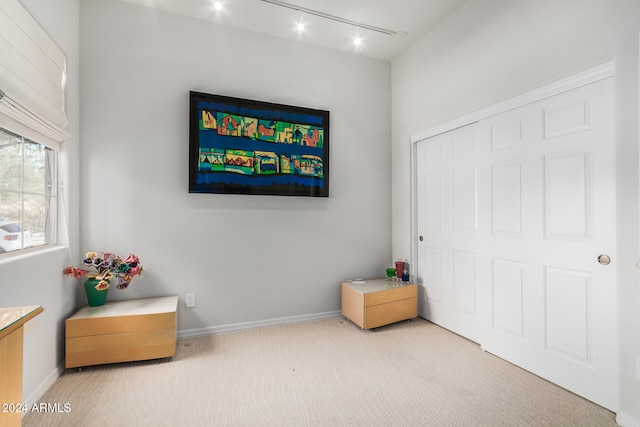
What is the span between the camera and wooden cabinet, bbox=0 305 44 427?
89 centimetres

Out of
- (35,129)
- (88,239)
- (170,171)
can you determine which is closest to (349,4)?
(170,171)

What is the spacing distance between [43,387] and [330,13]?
11.6 feet

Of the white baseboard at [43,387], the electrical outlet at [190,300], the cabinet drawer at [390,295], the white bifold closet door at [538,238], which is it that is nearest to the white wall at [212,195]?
the electrical outlet at [190,300]

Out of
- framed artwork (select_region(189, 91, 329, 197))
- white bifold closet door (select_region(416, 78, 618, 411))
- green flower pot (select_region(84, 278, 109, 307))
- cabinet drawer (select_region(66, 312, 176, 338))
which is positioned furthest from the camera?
framed artwork (select_region(189, 91, 329, 197))

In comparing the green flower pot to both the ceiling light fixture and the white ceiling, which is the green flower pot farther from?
the ceiling light fixture

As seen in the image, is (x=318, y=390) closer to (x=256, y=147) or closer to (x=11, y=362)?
(x=11, y=362)

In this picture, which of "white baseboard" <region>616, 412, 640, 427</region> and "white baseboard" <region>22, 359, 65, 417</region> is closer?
"white baseboard" <region>616, 412, 640, 427</region>

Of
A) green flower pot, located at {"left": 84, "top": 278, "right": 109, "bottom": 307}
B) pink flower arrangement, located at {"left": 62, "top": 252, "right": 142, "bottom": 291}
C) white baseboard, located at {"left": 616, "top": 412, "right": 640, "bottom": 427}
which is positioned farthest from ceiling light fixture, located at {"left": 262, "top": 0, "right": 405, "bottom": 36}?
white baseboard, located at {"left": 616, "top": 412, "right": 640, "bottom": 427}

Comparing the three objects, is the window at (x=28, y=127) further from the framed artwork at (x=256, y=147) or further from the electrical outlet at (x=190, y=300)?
the electrical outlet at (x=190, y=300)

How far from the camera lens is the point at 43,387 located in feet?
6.41

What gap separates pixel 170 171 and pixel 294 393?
210 centimetres

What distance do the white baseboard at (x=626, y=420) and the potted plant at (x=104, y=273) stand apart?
325 centimetres

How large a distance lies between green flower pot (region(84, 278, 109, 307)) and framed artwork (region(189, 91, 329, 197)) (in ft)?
3.36

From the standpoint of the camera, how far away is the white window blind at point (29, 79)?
1.61m
